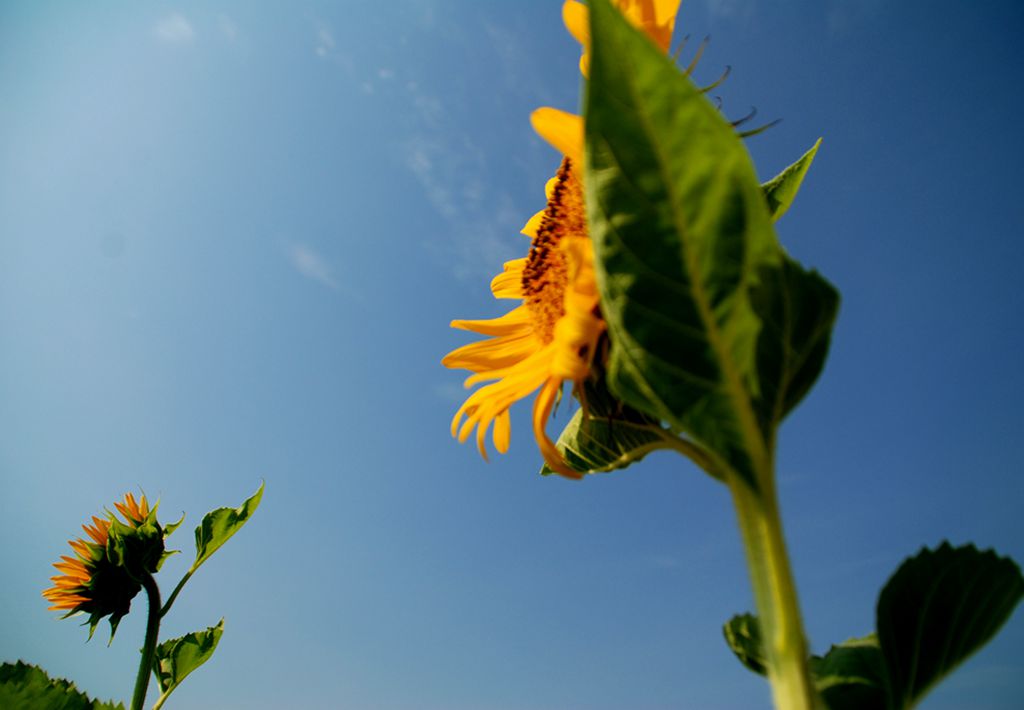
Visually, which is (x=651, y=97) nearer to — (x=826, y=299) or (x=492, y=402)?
(x=826, y=299)

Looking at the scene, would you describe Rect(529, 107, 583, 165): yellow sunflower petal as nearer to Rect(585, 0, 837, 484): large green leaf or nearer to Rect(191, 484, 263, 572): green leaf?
Rect(585, 0, 837, 484): large green leaf

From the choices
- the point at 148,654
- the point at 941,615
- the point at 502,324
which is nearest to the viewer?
the point at 941,615

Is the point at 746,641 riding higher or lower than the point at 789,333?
lower

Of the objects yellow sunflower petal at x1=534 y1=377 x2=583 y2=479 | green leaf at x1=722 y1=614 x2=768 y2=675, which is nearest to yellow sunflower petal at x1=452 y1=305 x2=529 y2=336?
yellow sunflower petal at x1=534 y1=377 x2=583 y2=479

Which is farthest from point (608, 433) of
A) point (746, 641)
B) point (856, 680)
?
point (856, 680)

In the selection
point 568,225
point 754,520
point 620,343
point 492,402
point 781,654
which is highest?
point 568,225

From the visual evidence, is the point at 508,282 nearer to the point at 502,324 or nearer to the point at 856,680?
the point at 502,324

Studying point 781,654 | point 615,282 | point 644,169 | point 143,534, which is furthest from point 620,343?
point 143,534

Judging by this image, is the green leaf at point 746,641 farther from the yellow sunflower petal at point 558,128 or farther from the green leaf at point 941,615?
the yellow sunflower petal at point 558,128
